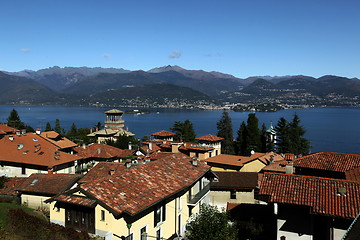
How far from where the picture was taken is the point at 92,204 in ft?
42.0

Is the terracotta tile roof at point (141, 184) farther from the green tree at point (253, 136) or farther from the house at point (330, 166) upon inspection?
the green tree at point (253, 136)

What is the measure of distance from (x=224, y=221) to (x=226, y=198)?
11596mm

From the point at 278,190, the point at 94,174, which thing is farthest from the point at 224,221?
the point at 94,174

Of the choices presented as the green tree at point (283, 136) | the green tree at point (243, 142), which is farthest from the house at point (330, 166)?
the green tree at point (283, 136)

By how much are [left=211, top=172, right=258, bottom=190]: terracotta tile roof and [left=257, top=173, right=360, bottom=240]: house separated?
9806 millimetres

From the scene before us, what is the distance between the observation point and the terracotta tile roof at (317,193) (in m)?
13.0

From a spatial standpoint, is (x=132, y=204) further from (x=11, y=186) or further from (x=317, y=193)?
(x=11, y=186)

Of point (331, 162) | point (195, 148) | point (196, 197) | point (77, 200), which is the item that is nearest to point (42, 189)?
point (77, 200)

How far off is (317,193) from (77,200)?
10058mm

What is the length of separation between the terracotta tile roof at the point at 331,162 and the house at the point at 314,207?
5322mm

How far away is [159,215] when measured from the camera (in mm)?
14859

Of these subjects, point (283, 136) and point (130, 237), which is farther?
point (283, 136)

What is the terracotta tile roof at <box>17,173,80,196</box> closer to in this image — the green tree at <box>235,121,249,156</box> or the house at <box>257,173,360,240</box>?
the house at <box>257,173,360,240</box>

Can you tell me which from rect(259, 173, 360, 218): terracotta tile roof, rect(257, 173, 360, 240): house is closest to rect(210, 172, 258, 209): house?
rect(259, 173, 360, 218): terracotta tile roof
